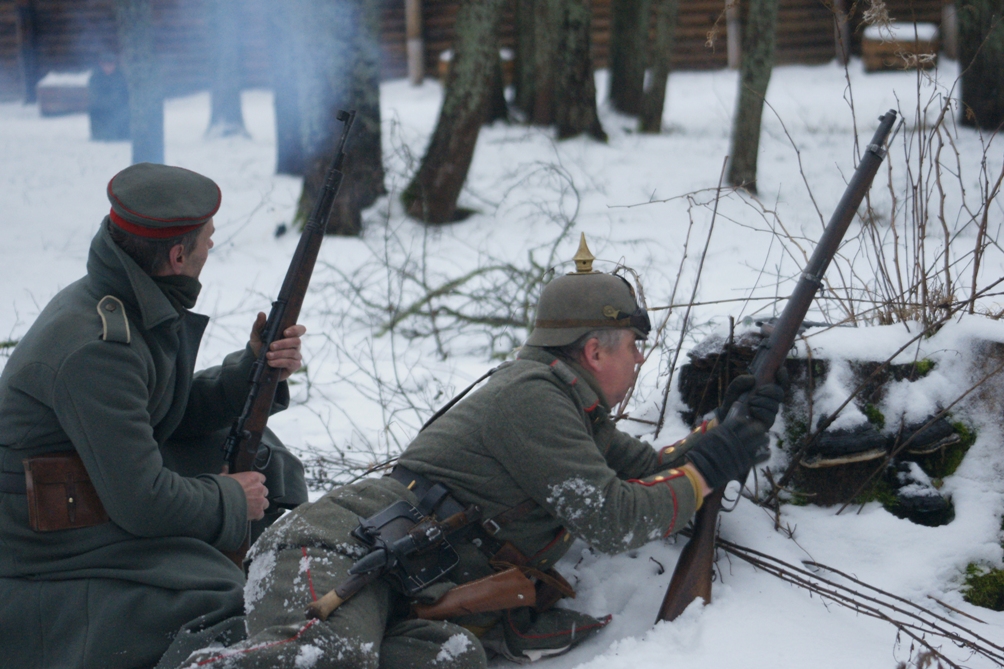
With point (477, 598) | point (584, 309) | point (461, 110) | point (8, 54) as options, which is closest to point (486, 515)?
point (477, 598)

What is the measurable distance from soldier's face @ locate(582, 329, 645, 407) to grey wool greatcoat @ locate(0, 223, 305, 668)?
1155 millimetres

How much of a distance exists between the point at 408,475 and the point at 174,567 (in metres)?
0.69

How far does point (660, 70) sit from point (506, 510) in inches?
463

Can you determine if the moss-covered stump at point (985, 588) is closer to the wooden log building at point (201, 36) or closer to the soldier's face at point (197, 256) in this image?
the soldier's face at point (197, 256)

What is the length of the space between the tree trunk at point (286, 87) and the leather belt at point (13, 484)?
6637 mm

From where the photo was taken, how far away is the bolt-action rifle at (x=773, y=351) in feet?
8.04

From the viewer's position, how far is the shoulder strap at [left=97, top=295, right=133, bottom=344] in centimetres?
227

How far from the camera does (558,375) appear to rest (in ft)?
7.95

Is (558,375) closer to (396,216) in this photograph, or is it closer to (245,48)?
(396,216)

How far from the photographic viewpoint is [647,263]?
728 centimetres

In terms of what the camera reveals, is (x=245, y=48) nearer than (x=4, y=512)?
No

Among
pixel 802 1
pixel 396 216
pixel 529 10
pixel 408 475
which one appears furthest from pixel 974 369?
pixel 802 1

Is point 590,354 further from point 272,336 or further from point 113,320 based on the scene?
point 113,320

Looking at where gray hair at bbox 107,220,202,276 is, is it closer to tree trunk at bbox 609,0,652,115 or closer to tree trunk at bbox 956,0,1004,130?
tree trunk at bbox 956,0,1004,130
